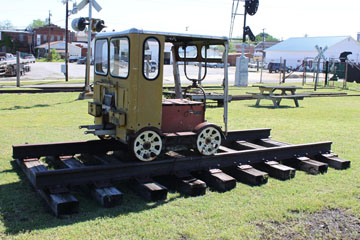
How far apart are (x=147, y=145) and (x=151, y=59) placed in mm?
1235

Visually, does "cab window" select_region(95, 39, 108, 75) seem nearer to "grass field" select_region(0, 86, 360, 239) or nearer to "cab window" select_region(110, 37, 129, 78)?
"cab window" select_region(110, 37, 129, 78)

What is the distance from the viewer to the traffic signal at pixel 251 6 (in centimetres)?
2736

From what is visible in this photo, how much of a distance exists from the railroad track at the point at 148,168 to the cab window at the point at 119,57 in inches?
46.1

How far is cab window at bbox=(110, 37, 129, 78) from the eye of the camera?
238 inches

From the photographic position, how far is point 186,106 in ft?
21.9

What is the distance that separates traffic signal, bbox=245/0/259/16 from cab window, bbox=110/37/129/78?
2245cm

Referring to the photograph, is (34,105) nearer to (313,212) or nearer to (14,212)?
(14,212)

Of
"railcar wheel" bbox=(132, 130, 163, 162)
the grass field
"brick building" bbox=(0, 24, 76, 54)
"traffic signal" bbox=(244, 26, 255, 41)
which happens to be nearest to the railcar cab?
"railcar wheel" bbox=(132, 130, 163, 162)

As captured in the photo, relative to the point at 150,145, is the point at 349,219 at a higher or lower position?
lower

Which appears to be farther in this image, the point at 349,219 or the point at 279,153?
the point at 279,153

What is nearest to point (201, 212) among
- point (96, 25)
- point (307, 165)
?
point (307, 165)

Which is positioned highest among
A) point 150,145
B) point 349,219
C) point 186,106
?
point 186,106

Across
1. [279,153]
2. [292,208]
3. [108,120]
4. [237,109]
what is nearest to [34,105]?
[237,109]

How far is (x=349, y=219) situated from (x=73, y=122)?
25.6ft
